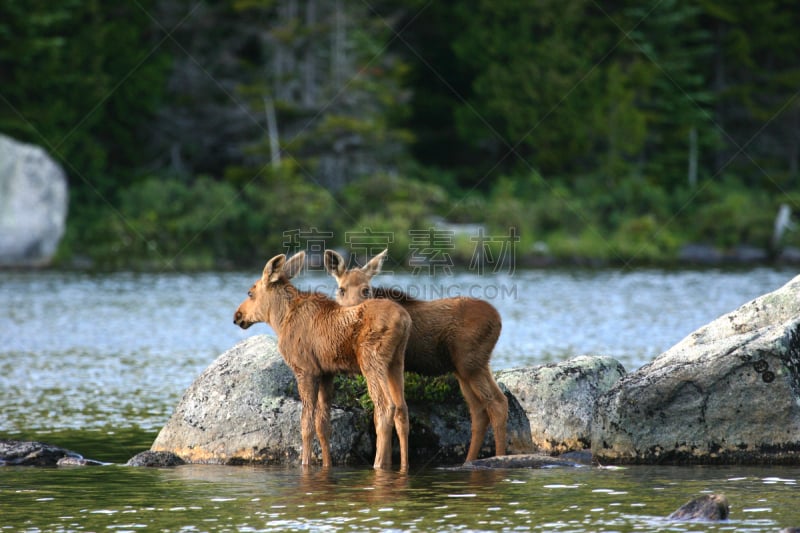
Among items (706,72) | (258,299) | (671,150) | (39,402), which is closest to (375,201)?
(671,150)

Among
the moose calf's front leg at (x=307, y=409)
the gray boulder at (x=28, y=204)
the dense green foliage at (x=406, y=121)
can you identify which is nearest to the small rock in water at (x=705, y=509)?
the moose calf's front leg at (x=307, y=409)

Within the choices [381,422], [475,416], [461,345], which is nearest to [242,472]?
[381,422]

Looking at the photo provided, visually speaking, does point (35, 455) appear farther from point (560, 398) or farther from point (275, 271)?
point (560, 398)

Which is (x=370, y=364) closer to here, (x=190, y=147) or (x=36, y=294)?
(x=36, y=294)

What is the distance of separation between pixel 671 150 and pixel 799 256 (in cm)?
1283

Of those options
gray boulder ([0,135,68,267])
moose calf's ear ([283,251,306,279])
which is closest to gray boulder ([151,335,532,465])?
moose calf's ear ([283,251,306,279])

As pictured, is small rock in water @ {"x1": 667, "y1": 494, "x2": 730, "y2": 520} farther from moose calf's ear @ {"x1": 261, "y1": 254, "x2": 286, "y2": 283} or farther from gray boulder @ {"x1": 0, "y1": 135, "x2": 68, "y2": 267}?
gray boulder @ {"x1": 0, "y1": 135, "x2": 68, "y2": 267}

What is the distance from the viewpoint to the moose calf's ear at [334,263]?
1476cm

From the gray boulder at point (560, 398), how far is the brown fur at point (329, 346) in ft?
7.23

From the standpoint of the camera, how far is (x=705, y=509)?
1091 centimetres

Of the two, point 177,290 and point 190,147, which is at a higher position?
point 190,147

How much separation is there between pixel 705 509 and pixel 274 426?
19.5 ft

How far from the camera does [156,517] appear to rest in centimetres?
1166

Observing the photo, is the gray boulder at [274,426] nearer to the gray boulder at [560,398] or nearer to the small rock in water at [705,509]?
the gray boulder at [560,398]
